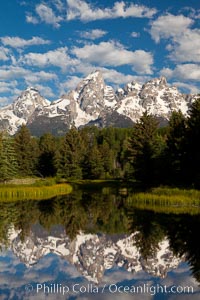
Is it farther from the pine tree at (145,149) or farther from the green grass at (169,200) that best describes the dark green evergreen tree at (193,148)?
the pine tree at (145,149)

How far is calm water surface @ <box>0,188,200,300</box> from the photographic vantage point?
68.5ft

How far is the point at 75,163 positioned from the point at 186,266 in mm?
76469

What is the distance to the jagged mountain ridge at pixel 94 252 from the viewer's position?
25178 millimetres

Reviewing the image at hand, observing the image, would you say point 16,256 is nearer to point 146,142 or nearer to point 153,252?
point 153,252

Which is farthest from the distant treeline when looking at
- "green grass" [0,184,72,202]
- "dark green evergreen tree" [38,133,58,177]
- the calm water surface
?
the calm water surface

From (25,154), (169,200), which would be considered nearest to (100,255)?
(169,200)

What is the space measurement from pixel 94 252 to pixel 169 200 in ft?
74.7

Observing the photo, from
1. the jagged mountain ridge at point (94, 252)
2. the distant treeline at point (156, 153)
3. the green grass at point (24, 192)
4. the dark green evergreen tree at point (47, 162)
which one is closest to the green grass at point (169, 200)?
the distant treeline at point (156, 153)

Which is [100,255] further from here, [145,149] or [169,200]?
[145,149]

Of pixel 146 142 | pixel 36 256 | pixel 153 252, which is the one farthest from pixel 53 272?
pixel 146 142

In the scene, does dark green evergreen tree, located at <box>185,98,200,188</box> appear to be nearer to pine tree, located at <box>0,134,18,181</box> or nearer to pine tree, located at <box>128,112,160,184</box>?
pine tree, located at <box>128,112,160,184</box>

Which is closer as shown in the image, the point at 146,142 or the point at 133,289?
the point at 133,289

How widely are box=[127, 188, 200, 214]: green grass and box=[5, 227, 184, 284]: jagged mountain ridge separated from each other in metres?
14.5

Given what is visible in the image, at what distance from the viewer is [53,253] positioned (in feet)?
98.7
